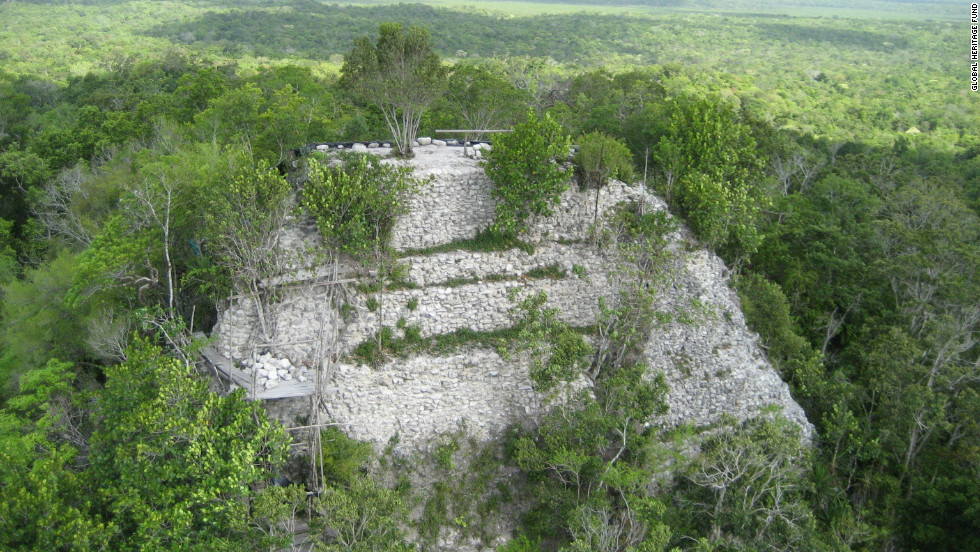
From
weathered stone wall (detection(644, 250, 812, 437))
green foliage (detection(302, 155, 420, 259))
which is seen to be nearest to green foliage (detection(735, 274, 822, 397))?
weathered stone wall (detection(644, 250, 812, 437))

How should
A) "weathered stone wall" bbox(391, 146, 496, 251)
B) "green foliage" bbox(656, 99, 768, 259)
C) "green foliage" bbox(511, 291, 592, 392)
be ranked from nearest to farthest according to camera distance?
1. "green foliage" bbox(511, 291, 592, 392)
2. "weathered stone wall" bbox(391, 146, 496, 251)
3. "green foliage" bbox(656, 99, 768, 259)

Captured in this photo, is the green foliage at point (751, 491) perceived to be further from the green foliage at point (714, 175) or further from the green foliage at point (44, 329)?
the green foliage at point (44, 329)

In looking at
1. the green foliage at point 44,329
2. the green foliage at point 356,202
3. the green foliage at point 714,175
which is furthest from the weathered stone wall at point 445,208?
the green foliage at point 44,329

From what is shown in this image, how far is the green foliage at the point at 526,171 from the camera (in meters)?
19.9

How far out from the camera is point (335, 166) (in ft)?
63.8

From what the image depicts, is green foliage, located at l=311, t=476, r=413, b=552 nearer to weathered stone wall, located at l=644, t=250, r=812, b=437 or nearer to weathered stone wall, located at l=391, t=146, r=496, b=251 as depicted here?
weathered stone wall, located at l=391, t=146, r=496, b=251

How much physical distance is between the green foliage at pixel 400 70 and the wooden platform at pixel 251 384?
9.27 m

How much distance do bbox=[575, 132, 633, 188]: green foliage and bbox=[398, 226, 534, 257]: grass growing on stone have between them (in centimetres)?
332

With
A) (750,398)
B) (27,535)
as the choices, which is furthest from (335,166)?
(750,398)

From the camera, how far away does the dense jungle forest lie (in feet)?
49.8

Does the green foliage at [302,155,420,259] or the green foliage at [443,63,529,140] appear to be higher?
the green foliage at [443,63,529,140]

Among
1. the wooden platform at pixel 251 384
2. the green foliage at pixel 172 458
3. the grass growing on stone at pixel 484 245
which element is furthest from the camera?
the grass growing on stone at pixel 484 245

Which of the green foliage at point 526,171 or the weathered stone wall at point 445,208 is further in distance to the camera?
the weathered stone wall at point 445,208

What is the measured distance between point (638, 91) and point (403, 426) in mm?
28830
